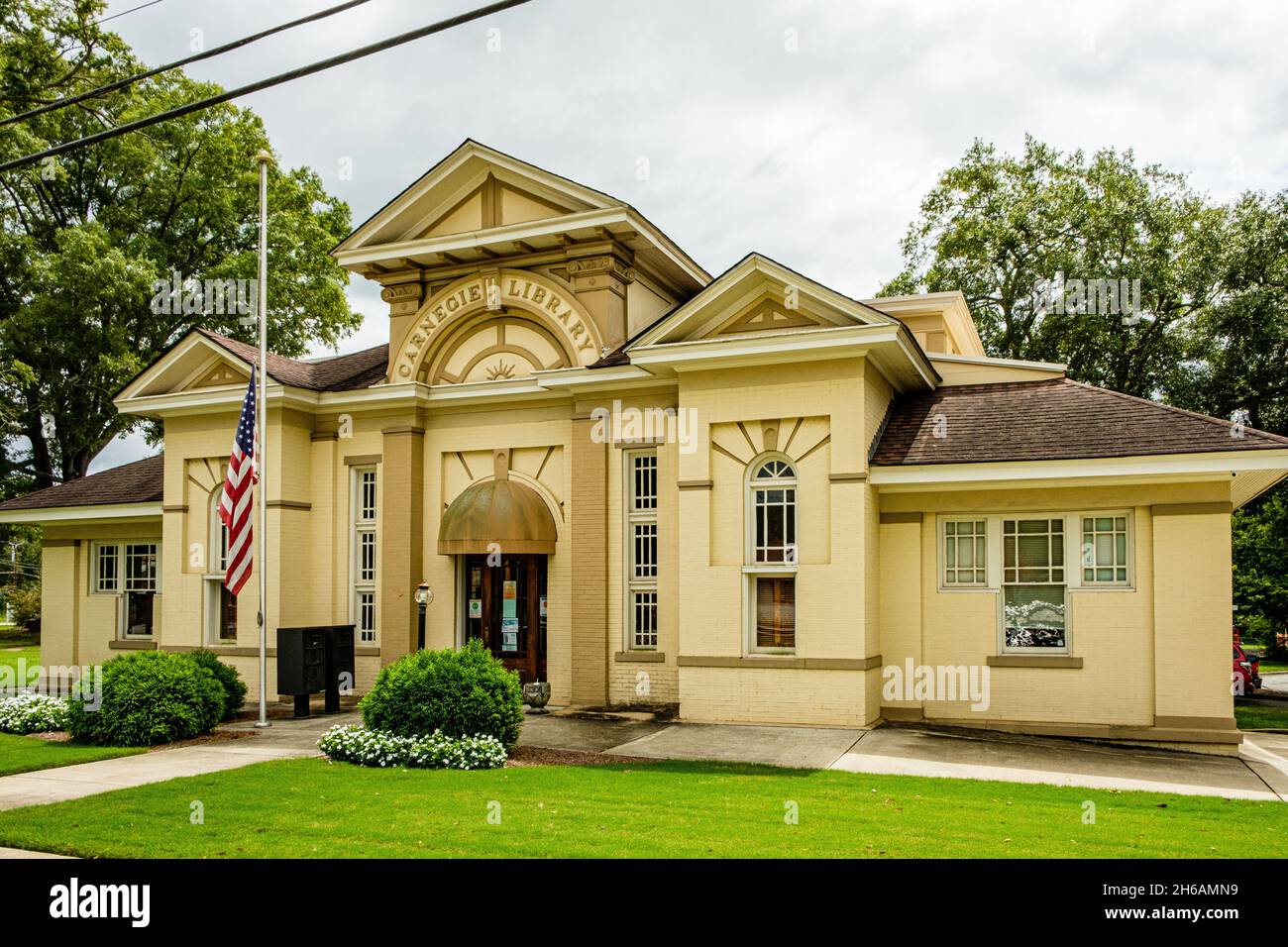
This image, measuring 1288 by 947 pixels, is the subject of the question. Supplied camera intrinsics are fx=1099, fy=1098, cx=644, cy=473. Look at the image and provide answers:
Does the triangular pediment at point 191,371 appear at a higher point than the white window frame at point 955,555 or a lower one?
higher

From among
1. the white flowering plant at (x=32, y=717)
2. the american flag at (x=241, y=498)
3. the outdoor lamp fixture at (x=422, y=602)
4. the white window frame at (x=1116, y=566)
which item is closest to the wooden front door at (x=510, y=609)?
the outdoor lamp fixture at (x=422, y=602)

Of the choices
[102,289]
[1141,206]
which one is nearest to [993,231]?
[1141,206]

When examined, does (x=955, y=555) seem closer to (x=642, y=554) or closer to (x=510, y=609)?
(x=642, y=554)

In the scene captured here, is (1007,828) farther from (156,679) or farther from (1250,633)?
(1250,633)

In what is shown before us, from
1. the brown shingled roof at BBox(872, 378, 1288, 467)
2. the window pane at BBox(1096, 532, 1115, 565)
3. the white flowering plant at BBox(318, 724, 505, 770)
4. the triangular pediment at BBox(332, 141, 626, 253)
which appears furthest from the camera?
the triangular pediment at BBox(332, 141, 626, 253)

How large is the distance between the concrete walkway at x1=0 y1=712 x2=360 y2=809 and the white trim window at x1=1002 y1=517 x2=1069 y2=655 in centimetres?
1018

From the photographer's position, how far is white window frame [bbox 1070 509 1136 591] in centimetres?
1579

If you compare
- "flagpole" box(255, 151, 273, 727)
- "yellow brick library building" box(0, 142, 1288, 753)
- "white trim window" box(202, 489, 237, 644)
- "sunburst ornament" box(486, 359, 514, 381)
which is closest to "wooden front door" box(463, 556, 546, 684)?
"yellow brick library building" box(0, 142, 1288, 753)

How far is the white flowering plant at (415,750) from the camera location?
1295 centimetres

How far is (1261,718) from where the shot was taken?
20969 millimetres

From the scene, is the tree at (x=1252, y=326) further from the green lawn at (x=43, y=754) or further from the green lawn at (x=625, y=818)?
the green lawn at (x=43, y=754)

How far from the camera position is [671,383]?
59.6ft

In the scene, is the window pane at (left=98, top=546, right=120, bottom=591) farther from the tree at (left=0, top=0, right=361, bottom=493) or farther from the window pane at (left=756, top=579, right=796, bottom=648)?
the window pane at (left=756, top=579, right=796, bottom=648)

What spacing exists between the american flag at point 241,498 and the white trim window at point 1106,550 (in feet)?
41.8
